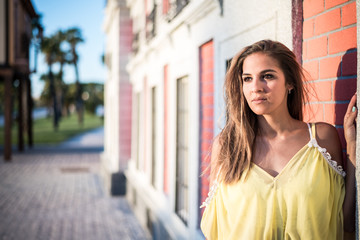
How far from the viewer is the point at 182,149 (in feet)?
18.9

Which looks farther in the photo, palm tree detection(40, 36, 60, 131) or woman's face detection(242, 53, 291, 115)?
palm tree detection(40, 36, 60, 131)

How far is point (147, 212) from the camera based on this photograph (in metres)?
7.51

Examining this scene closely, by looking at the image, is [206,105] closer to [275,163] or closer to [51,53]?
[275,163]

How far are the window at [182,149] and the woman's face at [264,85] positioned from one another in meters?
3.65

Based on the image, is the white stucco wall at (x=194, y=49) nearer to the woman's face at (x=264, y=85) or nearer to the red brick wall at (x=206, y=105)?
the red brick wall at (x=206, y=105)

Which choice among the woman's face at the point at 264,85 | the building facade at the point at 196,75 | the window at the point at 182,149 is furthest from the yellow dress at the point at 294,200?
the window at the point at 182,149

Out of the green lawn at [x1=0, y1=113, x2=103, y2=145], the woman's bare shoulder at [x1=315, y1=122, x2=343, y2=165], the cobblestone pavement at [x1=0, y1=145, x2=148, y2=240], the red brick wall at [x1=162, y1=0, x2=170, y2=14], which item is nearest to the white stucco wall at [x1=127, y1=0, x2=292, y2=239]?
the red brick wall at [x1=162, y1=0, x2=170, y2=14]

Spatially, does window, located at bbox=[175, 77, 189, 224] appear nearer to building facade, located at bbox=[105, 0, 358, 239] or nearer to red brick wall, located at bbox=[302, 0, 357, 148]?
building facade, located at bbox=[105, 0, 358, 239]

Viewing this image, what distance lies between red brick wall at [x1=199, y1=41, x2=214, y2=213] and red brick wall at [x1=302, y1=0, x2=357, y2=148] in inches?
76.1

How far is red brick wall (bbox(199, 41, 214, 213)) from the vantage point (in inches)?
173

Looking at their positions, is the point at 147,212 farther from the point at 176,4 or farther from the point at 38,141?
the point at 38,141

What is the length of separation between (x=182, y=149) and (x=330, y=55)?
12.2ft

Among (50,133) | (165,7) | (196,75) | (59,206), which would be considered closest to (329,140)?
(196,75)

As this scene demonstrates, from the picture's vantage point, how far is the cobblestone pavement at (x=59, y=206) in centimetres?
725
